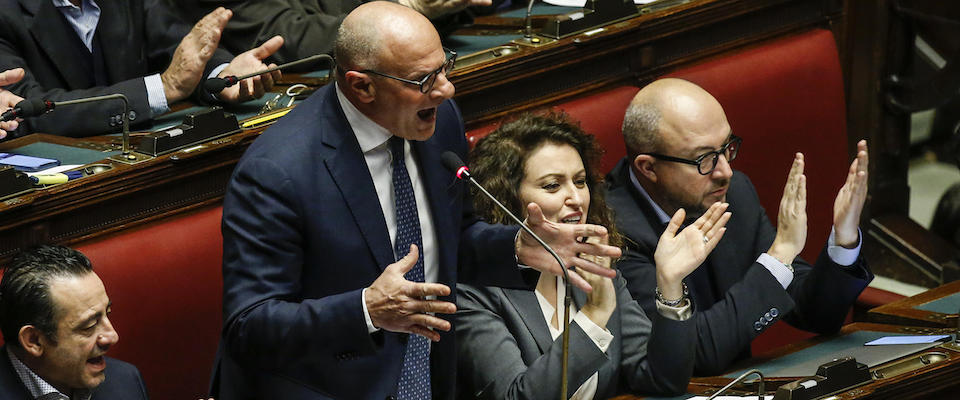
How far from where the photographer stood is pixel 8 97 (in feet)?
7.42

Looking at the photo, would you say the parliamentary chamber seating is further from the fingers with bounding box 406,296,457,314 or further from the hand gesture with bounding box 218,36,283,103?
the fingers with bounding box 406,296,457,314

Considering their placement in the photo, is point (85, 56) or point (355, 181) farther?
point (85, 56)

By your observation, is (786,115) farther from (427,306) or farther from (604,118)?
(427,306)

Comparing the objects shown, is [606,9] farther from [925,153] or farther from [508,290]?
[925,153]

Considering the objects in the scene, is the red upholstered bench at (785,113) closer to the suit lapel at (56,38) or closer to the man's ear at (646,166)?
the man's ear at (646,166)

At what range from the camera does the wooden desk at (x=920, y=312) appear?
226 cm

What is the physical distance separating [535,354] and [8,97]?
90 cm

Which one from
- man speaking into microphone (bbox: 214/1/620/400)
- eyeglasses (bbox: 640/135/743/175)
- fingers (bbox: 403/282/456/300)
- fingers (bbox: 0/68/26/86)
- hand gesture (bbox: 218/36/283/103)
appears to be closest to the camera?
fingers (bbox: 403/282/456/300)

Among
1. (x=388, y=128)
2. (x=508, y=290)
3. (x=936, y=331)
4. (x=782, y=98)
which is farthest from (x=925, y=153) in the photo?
(x=388, y=128)

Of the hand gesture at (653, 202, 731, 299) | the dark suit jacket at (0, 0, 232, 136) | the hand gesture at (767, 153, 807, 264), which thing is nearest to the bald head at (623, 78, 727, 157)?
the hand gesture at (767, 153, 807, 264)

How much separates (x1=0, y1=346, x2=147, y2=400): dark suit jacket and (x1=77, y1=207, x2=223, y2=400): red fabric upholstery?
0.50 ft

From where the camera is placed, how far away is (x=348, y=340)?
175 centimetres

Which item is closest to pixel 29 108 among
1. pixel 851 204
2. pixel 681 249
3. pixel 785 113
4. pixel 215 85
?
pixel 215 85

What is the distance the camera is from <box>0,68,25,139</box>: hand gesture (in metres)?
2.17
